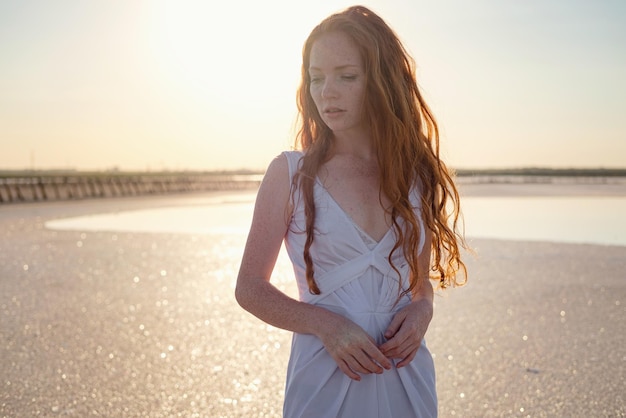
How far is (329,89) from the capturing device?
1979 mm

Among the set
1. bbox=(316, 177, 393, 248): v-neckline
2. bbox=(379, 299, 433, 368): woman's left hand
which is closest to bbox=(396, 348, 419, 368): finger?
bbox=(379, 299, 433, 368): woman's left hand

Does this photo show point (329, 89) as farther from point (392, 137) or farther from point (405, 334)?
point (405, 334)

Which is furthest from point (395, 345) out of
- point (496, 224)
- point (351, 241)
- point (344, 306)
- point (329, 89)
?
point (496, 224)

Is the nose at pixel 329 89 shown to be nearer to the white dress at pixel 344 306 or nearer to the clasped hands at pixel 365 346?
the white dress at pixel 344 306

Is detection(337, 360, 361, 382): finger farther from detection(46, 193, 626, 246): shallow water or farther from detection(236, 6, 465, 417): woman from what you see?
detection(46, 193, 626, 246): shallow water

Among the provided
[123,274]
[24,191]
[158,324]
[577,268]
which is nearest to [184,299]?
[158,324]

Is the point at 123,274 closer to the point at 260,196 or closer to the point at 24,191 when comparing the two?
the point at 260,196

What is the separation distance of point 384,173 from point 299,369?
1.85 feet

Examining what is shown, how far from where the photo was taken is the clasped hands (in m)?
1.83

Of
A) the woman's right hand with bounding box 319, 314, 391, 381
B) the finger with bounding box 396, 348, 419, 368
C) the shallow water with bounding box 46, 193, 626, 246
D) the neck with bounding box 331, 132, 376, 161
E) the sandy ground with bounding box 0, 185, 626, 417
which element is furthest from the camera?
the shallow water with bounding box 46, 193, 626, 246

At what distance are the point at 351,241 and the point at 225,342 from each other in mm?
4577

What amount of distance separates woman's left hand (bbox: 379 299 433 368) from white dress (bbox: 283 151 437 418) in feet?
0.14

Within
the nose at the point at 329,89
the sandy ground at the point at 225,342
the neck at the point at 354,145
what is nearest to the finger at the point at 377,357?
the neck at the point at 354,145

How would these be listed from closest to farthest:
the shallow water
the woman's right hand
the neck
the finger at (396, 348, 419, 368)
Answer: the woman's right hand, the finger at (396, 348, 419, 368), the neck, the shallow water
